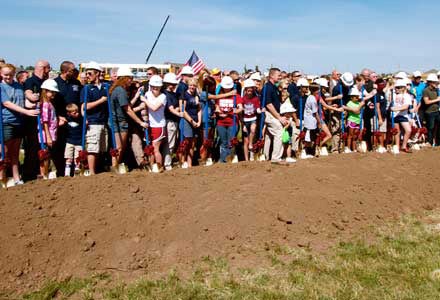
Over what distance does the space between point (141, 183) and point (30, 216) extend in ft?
5.02

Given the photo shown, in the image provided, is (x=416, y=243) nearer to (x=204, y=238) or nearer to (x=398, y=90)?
(x=204, y=238)

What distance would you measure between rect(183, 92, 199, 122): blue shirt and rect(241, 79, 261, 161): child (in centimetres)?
105

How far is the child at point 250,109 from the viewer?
945 centimetres

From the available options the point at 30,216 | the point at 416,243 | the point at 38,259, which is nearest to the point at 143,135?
the point at 30,216

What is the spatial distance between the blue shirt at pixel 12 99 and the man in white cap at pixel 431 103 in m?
9.52

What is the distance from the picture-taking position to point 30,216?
5.57m

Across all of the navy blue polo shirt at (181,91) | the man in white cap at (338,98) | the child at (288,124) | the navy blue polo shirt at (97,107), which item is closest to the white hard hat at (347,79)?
the man in white cap at (338,98)

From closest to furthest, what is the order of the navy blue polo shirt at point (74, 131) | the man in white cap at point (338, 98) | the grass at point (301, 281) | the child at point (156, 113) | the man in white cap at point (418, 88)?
1. the grass at point (301, 281)
2. the navy blue polo shirt at point (74, 131)
3. the child at point (156, 113)
4. the man in white cap at point (338, 98)
5. the man in white cap at point (418, 88)

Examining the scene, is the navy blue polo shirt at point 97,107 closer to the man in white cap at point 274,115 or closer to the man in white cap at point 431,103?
the man in white cap at point 274,115

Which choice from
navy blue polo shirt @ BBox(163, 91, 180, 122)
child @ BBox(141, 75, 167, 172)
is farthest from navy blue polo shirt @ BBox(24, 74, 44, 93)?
navy blue polo shirt @ BBox(163, 91, 180, 122)

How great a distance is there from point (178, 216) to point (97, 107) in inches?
117

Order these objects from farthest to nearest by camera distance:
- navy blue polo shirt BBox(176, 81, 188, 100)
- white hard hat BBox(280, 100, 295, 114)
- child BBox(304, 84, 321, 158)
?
1. child BBox(304, 84, 321, 158)
2. white hard hat BBox(280, 100, 295, 114)
3. navy blue polo shirt BBox(176, 81, 188, 100)

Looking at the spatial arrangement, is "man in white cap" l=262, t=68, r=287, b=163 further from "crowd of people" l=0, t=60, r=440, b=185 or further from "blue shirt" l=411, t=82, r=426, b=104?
"blue shirt" l=411, t=82, r=426, b=104

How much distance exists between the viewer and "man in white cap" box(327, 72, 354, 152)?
10.9 metres
